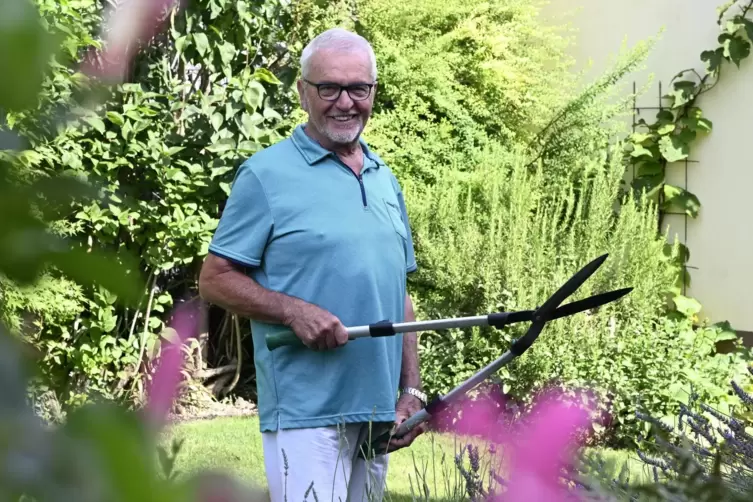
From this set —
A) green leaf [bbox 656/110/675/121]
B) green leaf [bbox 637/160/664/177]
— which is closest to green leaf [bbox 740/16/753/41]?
green leaf [bbox 656/110/675/121]

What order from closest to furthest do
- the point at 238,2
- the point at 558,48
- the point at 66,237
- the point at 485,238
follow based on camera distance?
the point at 66,237 → the point at 238,2 → the point at 485,238 → the point at 558,48

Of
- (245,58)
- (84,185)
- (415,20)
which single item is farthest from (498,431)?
(415,20)

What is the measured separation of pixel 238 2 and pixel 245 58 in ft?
2.13

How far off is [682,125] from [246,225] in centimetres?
529

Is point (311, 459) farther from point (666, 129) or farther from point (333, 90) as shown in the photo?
point (666, 129)

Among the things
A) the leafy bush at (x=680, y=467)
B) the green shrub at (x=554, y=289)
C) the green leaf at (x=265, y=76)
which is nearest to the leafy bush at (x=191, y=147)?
the green leaf at (x=265, y=76)

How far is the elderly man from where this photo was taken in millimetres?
2518

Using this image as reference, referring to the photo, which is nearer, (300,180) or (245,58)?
(300,180)

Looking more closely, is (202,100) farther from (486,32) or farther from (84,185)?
(84,185)

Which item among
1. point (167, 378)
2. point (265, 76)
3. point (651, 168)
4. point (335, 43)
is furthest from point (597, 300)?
point (651, 168)

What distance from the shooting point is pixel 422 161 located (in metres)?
6.97

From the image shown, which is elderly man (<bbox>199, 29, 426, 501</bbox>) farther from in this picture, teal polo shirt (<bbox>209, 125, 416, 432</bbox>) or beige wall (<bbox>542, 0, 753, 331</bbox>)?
beige wall (<bbox>542, 0, 753, 331</bbox>)

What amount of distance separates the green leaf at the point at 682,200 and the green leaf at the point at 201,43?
3364 millimetres

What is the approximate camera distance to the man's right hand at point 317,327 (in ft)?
7.83
